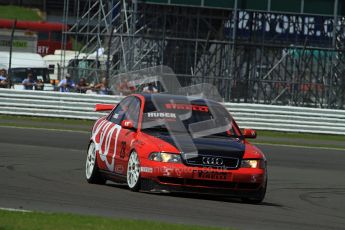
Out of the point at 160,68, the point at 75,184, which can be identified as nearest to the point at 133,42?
the point at 160,68

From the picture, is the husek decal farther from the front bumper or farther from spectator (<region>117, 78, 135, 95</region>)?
spectator (<region>117, 78, 135, 95</region>)

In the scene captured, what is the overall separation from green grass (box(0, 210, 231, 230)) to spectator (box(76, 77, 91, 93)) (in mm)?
22851

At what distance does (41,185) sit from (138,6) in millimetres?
27748

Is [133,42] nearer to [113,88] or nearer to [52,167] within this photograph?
[113,88]

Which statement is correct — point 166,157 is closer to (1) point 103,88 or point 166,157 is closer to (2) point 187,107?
(2) point 187,107

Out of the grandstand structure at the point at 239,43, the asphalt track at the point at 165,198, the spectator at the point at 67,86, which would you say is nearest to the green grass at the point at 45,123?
the spectator at the point at 67,86

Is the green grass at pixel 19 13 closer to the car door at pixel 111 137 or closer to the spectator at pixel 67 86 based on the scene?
the spectator at pixel 67 86

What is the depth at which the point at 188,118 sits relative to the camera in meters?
12.3

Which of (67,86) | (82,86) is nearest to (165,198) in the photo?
(67,86)

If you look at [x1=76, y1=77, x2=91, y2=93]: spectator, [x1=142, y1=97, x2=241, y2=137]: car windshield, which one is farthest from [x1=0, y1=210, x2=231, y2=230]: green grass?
[x1=76, y1=77, x2=91, y2=93]: spectator

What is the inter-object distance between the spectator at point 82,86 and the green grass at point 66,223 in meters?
22.9

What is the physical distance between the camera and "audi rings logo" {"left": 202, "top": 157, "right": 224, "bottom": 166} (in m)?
11.3

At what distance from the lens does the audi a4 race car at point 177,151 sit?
36.9 feet

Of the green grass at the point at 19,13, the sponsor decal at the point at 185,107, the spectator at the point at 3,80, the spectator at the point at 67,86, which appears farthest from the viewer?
the green grass at the point at 19,13
